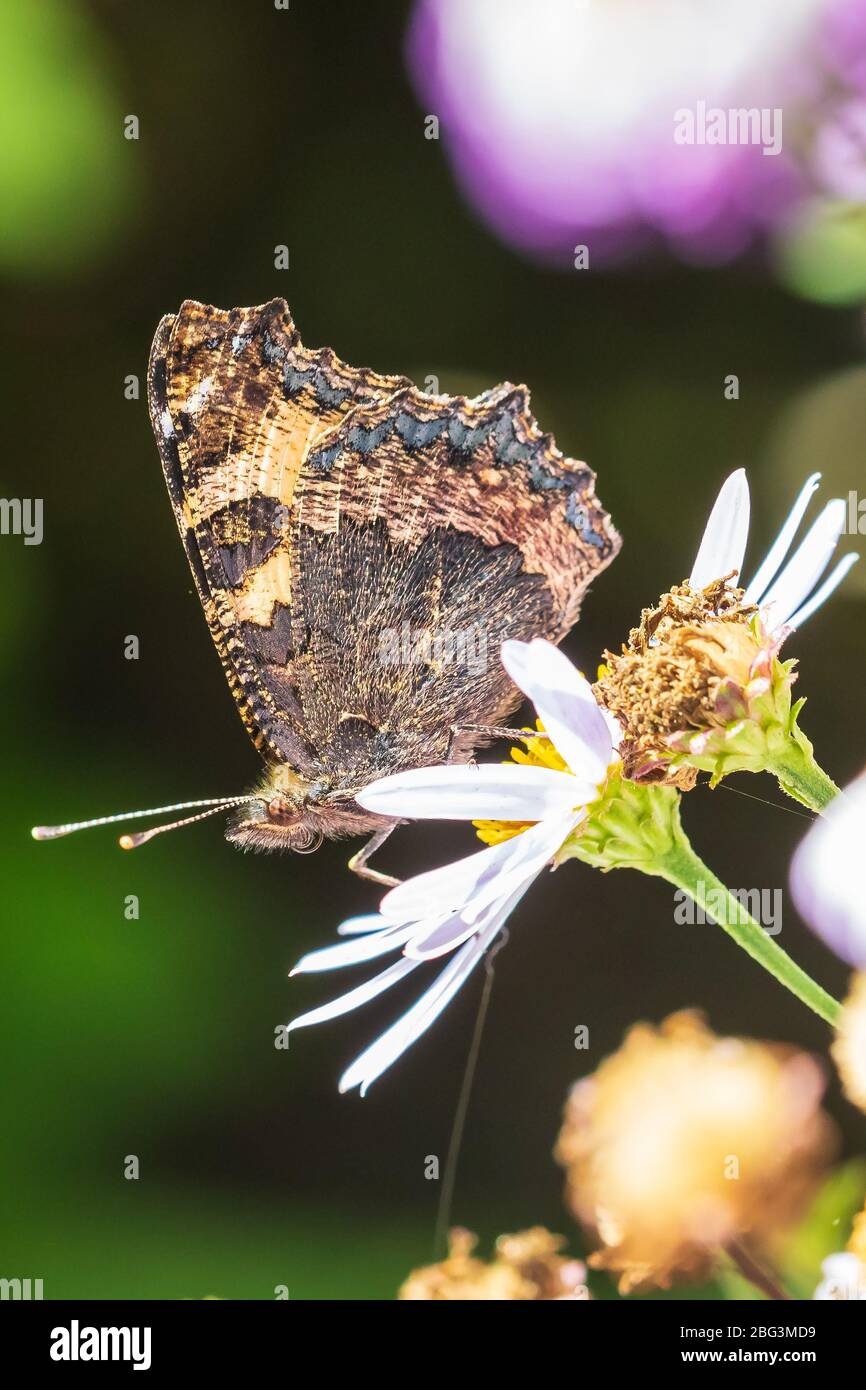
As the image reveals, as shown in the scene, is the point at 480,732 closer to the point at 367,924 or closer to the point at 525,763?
the point at 525,763

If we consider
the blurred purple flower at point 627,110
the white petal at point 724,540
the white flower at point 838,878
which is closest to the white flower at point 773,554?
the white petal at point 724,540

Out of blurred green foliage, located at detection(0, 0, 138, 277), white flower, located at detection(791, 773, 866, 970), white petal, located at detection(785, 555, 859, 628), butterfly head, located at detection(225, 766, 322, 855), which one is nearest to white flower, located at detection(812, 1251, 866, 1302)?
white flower, located at detection(791, 773, 866, 970)

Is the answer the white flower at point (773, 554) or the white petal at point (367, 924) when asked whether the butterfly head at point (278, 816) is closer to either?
the white petal at point (367, 924)

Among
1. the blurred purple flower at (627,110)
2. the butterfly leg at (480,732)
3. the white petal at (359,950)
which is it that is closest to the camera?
the white petal at (359,950)

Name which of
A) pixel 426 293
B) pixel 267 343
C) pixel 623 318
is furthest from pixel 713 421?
pixel 267 343

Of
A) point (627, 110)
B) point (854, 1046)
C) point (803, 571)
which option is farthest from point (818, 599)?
point (627, 110)
